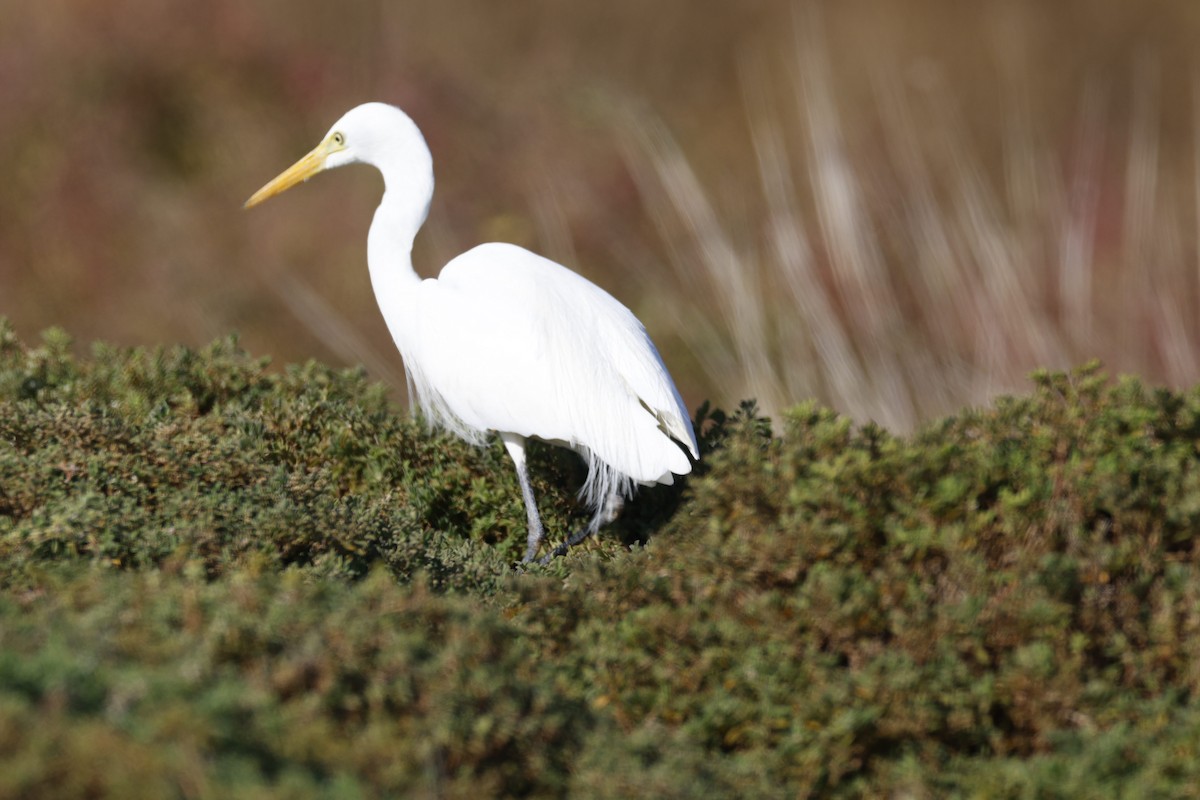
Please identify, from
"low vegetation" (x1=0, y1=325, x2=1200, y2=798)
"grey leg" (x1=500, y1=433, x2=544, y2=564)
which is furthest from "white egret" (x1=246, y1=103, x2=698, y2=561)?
"low vegetation" (x1=0, y1=325, x2=1200, y2=798)

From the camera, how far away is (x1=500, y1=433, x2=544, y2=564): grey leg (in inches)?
181

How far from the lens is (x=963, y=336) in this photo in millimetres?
7008

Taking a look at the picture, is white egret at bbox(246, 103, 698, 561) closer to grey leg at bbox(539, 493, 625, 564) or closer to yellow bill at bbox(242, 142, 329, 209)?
grey leg at bbox(539, 493, 625, 564)

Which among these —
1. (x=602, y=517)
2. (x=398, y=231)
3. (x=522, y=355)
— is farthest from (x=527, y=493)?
(x=398, y=231)

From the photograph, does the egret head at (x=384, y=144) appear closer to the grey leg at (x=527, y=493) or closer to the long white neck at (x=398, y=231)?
the long white neck at (x=398, y=231)

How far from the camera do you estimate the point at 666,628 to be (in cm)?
303

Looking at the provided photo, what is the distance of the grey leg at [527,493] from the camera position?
15.1 ft

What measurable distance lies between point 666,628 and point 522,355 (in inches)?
69.2

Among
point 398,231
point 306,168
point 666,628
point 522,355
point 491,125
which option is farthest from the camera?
point 491,125

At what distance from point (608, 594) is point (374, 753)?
115 cm

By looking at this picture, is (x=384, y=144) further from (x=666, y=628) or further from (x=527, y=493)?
(x=666, y=628)

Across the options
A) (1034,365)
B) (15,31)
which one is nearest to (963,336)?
(1034,365)

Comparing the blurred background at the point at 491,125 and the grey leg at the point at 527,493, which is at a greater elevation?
the blurred background at the point at 491,125

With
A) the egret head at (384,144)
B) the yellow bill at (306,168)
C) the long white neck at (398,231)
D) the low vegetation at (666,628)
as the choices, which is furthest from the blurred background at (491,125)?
the low vegetation at (666,628)
